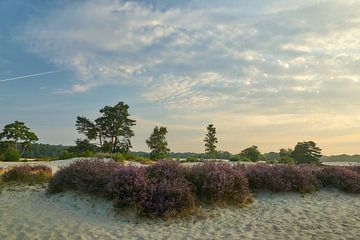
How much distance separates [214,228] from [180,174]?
3.47m

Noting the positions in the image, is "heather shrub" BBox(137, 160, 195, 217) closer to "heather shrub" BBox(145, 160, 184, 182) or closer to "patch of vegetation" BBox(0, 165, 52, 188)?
"heather shrub" BBox(145, 160, 184, 182)

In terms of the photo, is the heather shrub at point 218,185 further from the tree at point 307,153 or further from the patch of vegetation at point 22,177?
the tree at point 307,153

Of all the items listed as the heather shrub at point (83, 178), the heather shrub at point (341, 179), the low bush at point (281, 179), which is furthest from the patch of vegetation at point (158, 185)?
the heather shrub at point (341, 179)

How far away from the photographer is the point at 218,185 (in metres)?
11.8

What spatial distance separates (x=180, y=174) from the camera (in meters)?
12.7

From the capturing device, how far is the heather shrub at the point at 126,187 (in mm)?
10750

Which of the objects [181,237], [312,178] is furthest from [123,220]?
[312,178]

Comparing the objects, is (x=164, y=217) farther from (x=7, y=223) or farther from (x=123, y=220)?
(x=7, y=223)

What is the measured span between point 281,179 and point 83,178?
7.65m

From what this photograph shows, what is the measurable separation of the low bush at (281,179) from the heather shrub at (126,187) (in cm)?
490

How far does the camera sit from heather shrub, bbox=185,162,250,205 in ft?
38.9

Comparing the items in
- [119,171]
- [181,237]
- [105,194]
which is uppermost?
[119,171]

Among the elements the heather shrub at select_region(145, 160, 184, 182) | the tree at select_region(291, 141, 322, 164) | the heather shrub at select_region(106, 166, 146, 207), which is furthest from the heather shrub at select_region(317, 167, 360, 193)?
the tree at select_region(291, 141, 322, 164)

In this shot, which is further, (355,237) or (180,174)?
(180,174)
